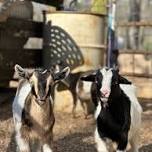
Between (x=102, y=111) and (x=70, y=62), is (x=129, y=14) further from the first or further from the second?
(x=102, y=111)

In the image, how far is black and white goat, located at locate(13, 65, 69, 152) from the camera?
20.7 ft

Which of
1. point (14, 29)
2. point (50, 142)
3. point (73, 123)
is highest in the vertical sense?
point (14, 29)

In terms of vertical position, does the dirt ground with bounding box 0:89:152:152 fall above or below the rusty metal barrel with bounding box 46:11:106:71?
Result: below

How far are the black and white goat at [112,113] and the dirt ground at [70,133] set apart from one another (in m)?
1.52

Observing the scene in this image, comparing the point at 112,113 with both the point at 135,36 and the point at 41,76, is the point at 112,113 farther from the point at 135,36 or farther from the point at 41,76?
the point at 135,36

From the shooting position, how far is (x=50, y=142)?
6.70 metres

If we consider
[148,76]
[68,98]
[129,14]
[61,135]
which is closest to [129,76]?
[148,76]

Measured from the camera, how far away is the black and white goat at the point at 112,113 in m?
6.46

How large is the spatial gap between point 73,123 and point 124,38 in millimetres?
3984

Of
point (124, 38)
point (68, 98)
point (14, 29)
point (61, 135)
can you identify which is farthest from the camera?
point (124, 38)

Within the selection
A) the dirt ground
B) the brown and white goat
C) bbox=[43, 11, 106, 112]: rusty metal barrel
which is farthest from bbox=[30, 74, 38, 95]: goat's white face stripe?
bbox=[43, 11, 106, 112]: rusty metal barrel

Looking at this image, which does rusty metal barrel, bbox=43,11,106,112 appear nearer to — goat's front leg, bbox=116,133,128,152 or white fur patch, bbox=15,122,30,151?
white fur patch, bbox=15,122,30,151

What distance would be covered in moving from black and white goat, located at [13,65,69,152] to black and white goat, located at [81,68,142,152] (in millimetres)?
496

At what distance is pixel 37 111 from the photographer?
261 inches
